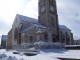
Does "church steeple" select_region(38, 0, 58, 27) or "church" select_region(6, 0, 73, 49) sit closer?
"church" select_region(6, 0, 73, 49)

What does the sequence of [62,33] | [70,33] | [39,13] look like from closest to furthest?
[39,13] < [62,33] < [70,33]

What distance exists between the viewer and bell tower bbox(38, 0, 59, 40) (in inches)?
1368

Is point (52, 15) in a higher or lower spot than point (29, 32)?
higher

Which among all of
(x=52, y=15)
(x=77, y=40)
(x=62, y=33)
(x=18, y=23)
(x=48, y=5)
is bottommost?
(x=77, y=40)

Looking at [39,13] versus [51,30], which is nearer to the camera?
[51,30]

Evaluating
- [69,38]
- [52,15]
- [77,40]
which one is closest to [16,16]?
[52,15]

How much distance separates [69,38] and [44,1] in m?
20.7

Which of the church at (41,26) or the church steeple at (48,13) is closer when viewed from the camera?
the church at (41,26)

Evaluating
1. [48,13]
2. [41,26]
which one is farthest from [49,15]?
[41,26]

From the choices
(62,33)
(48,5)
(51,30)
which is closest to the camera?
(51,30)

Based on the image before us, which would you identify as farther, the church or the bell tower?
the bell tower

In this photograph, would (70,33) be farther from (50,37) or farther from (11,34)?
(11,34)

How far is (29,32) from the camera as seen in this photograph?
30422mm

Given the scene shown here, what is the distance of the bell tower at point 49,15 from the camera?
34.8 metres
